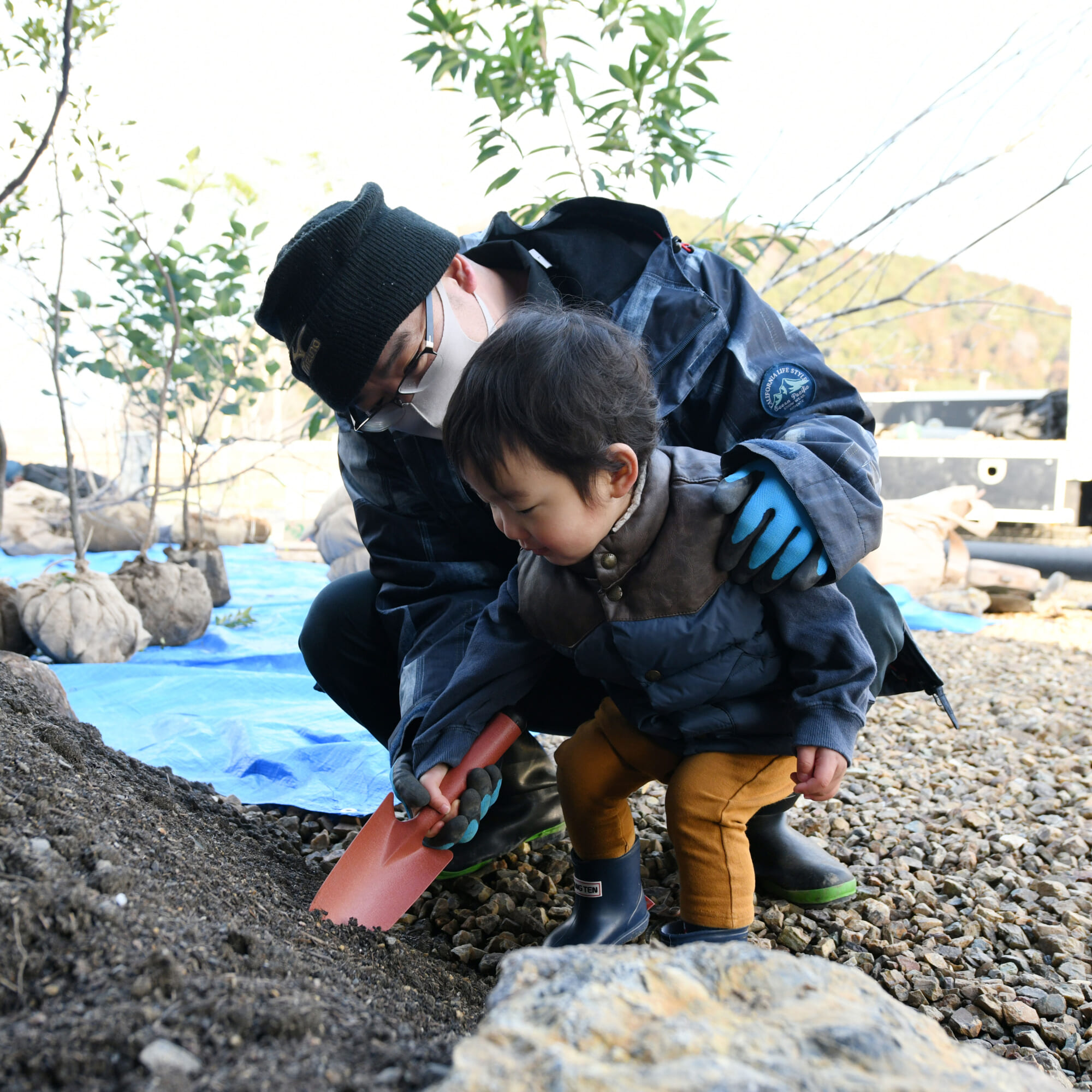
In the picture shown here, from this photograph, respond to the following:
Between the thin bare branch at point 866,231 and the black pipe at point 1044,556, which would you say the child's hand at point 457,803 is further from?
the black pipe at point 1044,556

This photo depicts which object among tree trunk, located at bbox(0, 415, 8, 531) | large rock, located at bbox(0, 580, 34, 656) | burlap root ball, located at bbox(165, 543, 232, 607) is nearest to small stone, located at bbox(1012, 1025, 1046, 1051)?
tree trunk, located at bbox(0, 415, 8, 531)

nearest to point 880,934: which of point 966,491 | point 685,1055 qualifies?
point 685,1055

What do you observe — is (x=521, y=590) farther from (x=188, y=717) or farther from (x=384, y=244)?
(x=188, y=717)

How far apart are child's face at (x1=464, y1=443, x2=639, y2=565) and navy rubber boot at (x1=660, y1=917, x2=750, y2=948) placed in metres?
0.54

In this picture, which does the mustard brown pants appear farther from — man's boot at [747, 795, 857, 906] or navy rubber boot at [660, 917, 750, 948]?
man's boot at [747, 795, 857, 906]

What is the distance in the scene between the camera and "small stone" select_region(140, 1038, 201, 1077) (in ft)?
1.81

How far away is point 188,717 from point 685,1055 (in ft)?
6.54

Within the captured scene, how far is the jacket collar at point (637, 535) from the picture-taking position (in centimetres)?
Result: 118

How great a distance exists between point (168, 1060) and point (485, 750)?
82 centimetres

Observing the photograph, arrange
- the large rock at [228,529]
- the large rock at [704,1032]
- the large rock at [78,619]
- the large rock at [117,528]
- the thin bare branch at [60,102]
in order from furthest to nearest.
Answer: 1. the large rock at [228,529]
2. the large rock at [117,528]
3. the large rock at [78,619]
4. the thin bare branch at [60,102]
5. the large rock at [704,1032]

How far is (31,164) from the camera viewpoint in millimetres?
1964

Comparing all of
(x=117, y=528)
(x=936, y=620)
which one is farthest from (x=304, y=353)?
(x=117, y=528)

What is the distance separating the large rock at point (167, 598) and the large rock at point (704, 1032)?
287cm

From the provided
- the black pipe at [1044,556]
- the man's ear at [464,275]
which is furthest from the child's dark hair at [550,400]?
the black pipe at [1044,556]
